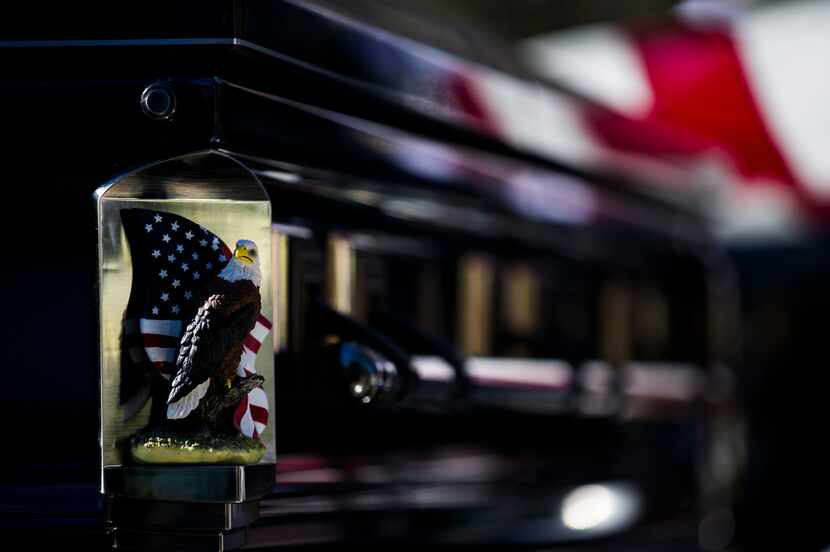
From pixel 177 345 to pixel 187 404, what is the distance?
0.08 meters

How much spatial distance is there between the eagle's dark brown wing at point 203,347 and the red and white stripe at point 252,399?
0.03m

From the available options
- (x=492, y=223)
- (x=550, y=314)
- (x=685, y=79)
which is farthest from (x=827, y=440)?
(x=492, y=223)

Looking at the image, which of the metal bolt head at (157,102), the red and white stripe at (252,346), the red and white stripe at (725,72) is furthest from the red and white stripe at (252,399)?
the red and white stripe at (725,72)

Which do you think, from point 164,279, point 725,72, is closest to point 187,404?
point 164,279

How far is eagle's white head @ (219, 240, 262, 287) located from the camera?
4.33ft

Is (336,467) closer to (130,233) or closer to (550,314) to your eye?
(130,233)

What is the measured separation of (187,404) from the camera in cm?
128

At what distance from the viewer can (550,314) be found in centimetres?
247

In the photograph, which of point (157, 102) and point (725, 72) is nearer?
point (157, 102)

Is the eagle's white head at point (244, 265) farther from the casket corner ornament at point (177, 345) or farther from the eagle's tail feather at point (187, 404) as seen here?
the eagle's tail feather at point (187, 404)

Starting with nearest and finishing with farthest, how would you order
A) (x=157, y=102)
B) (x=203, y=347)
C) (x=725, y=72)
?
(x=203, y=347) → (x=157, y=102) → (x=725, y=72)

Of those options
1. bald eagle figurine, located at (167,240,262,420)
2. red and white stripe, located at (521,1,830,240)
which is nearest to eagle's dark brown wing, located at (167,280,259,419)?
bald eagle figurine, located at (167,240,262,420)

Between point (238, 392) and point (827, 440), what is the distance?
462 centimetres

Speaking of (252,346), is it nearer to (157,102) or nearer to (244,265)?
(244,265)
